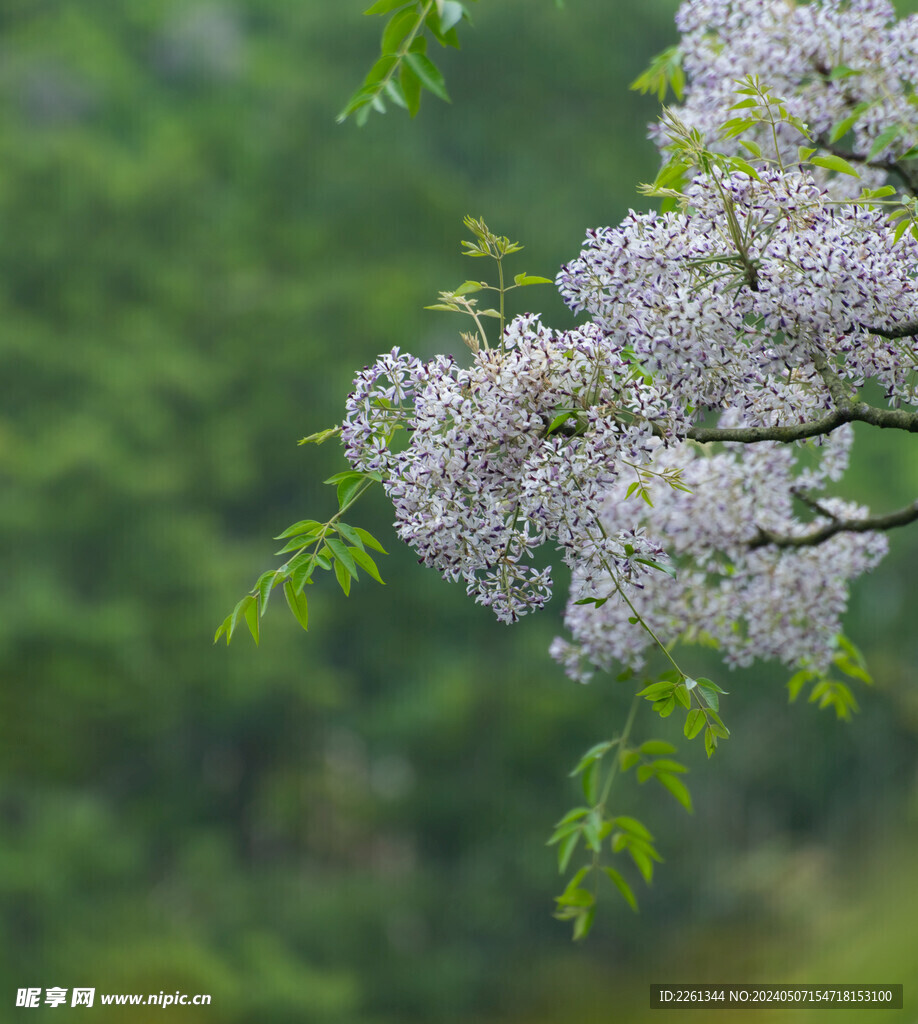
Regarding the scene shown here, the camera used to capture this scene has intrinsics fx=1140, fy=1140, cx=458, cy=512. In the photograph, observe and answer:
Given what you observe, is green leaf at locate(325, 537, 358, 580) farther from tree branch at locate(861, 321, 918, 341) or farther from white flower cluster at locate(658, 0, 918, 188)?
white flower cluster at locate(658, 0, 918, 188)

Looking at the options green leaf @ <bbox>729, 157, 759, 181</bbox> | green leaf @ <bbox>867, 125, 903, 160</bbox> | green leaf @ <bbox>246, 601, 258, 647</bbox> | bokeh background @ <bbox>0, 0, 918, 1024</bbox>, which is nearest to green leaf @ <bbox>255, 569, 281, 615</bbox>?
green leaf @ <bbox>246, 601, 258, 647</bbox>

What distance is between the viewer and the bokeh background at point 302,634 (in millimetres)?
9492

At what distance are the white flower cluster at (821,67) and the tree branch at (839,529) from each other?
804 millimetres

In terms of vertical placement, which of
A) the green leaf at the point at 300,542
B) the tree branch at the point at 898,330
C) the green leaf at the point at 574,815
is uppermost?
the tree branch at the point at 898,330

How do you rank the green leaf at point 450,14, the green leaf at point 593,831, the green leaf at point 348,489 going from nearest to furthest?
1. the green leaf at point 450,14
2. the green leaf at point 348,489
3. the green leaf at point 593,831

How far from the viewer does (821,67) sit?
2.72 meters

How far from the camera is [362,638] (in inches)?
440

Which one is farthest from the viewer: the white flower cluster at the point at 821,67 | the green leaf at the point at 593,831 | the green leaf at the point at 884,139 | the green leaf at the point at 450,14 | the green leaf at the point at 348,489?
the white flower cluster at the point at 821,67

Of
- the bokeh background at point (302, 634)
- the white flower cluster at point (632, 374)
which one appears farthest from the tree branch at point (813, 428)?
the bokeh background at point (302, 634)

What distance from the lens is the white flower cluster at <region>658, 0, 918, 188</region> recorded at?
2.62 metres

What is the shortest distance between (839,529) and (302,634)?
879cm

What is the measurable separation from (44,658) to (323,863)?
4368 millimetres

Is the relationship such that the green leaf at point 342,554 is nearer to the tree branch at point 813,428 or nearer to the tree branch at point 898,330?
the tree branch at point 813,428

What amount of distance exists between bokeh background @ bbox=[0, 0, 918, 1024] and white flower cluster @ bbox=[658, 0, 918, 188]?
742 centimetres
